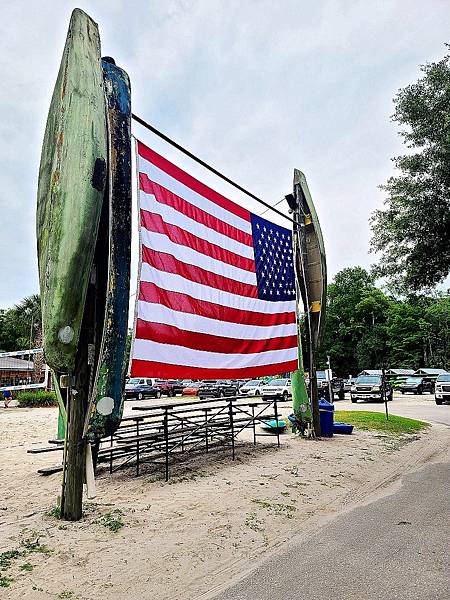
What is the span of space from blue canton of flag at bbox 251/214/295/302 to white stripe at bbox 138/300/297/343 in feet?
2.15

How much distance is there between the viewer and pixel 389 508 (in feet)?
19.9

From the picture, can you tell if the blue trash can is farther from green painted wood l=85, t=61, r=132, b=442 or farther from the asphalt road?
green painted wood l=85, t=61, r=132, b=442

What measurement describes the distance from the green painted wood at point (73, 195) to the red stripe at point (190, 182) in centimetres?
104

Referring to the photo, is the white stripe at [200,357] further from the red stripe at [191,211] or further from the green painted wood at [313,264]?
the green painted wood at [313,264]

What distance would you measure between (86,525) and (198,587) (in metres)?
1.97

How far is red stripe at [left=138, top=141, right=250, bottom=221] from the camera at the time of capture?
21.7ft

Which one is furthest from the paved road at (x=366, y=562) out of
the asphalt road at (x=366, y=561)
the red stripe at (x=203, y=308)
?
the red stripe at (x=203, y=308)

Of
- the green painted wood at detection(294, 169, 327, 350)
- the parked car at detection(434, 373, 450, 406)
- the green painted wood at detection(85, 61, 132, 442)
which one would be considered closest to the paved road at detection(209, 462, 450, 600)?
the green painted wood at detection(85, 61, 132, 442)

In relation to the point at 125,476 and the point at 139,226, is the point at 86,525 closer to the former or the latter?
the point at 125,476

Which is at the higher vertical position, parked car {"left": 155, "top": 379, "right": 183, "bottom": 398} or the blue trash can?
the blue trash can

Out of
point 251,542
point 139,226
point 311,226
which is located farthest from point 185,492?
point 311,226

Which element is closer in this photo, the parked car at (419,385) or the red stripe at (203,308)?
the red stripe at (203,308)

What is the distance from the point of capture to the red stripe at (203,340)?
6404 millimetres

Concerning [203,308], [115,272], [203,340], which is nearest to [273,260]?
[203,308]
